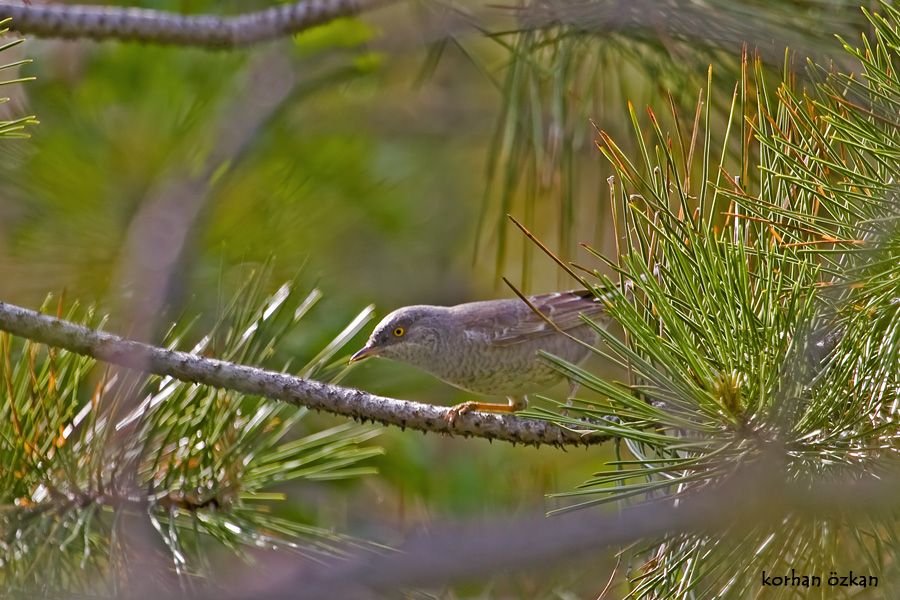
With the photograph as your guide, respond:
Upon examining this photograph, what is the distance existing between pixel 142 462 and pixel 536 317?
1.71 metres

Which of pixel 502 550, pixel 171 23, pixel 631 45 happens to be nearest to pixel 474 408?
pixel 631 45

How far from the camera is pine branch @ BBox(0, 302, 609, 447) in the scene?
236cm

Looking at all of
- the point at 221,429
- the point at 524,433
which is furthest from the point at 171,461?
the point at 524,433

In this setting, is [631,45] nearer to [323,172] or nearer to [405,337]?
[405,337]

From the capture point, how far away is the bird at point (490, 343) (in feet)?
12.1

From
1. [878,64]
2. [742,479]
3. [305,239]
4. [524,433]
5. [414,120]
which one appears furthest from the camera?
[414,120]

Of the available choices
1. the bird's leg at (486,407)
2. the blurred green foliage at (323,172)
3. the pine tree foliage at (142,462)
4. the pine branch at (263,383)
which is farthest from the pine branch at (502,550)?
the blurred green foliage at (323,172)

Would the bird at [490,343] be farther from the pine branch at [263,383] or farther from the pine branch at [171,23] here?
the pine branch at [171,23]

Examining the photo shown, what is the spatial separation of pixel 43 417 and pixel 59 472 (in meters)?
0.18

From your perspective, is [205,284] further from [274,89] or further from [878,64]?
[878,64]

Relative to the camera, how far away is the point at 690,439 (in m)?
1.95

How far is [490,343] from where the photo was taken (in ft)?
12.4

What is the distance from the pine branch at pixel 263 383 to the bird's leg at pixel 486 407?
23mm

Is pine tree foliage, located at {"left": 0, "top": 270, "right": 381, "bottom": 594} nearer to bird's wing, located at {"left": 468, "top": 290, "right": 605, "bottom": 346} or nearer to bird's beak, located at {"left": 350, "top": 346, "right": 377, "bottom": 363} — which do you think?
bird's beak, located at {"left": 350, "top": 346, "right": 377, "bottom": 363}
